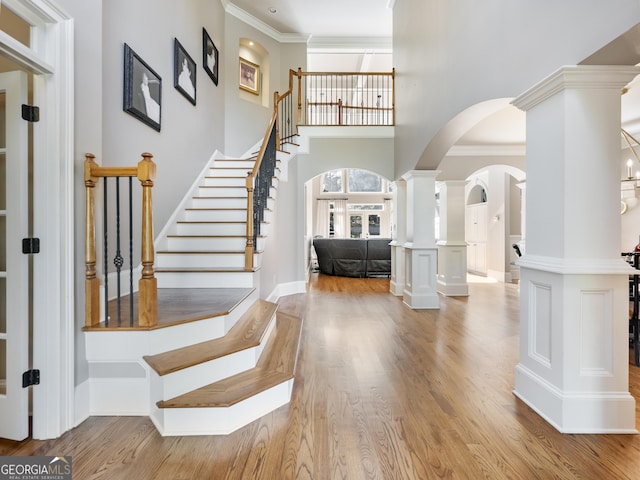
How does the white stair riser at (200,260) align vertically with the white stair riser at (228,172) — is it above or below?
below

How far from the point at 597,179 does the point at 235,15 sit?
21.2ft

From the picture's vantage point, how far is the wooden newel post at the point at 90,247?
1922mm

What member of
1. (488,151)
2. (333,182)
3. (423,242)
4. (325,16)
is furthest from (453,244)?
(333,182)

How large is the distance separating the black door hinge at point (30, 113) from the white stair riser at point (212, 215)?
2443 mm

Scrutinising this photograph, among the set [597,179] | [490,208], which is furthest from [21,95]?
[490,208]

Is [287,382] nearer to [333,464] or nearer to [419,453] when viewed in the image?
[333,464]

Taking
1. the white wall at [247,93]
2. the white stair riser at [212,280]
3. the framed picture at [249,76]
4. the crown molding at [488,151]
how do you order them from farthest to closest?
1. the framed picture at [249,76]
2. the white wall at [247,93]
3. the crown molding at [488,151]
4. the white stair riser at [212,280]

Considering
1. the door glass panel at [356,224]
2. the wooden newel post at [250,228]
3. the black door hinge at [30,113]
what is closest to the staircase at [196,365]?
the wooden newel post at [250,228]

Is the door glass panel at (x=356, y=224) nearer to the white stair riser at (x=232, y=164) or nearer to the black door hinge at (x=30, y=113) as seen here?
the white stair riser at (x=232, y=164)

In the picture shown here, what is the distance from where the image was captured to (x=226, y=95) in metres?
6.13

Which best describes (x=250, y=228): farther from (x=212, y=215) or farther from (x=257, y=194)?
(x=212, y=215)

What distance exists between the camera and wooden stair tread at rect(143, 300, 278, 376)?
1.86 meters

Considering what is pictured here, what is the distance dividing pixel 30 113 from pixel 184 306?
4.73 ft

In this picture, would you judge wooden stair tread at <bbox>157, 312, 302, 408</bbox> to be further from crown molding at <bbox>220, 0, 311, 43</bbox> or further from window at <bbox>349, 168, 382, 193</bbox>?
window at <bbox>349, 168, 382, 193</bbox>
